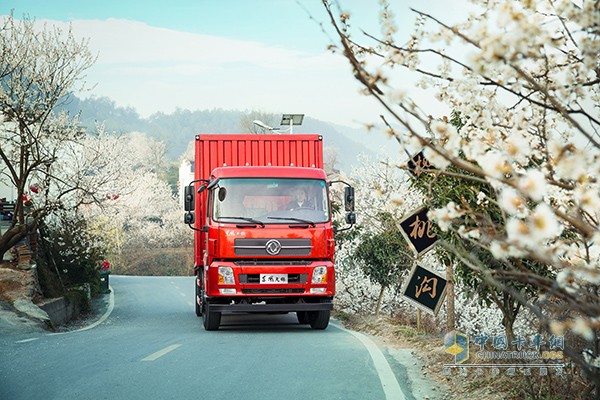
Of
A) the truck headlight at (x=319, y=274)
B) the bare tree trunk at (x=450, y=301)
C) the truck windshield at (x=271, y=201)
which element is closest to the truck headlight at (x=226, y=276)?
the truck windshield at (x=271, y=201)

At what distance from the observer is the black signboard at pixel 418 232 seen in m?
9.56

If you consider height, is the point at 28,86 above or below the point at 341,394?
above

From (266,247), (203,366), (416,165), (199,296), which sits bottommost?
(199,296)

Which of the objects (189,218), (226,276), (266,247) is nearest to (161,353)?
(226,276)

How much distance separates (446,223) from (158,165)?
339 feet

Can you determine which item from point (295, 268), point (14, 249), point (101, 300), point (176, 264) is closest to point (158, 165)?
point (176, 264)

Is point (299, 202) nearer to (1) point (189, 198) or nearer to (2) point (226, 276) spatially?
(2) point (226, 276)

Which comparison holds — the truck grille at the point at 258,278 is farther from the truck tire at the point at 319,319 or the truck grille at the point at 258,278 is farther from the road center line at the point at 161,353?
A: the road center line at the point at 161,353

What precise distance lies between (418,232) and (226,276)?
4946 millimetres

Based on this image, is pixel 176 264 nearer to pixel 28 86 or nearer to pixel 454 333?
pixel 28 86

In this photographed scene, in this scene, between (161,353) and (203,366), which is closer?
(203,366)

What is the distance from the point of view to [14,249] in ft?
68.8

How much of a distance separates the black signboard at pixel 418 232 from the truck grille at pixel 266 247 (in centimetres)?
422

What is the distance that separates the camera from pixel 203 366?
927 centimetres
